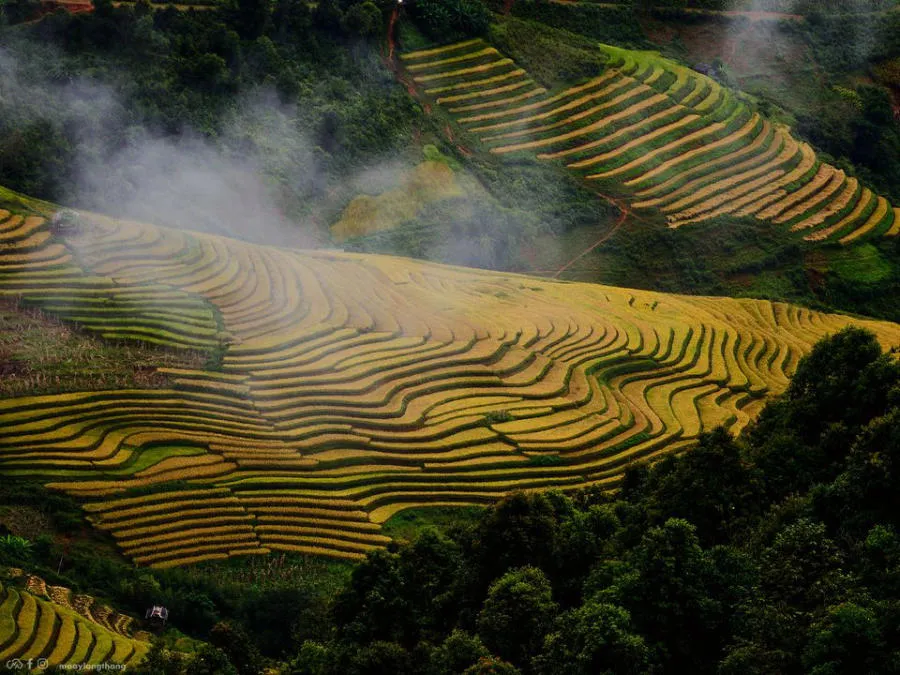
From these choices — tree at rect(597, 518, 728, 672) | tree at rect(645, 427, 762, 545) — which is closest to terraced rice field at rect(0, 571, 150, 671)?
tree at rect(597, 518, 728, 672)

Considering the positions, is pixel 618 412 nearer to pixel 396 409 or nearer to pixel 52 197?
pixel 396 409

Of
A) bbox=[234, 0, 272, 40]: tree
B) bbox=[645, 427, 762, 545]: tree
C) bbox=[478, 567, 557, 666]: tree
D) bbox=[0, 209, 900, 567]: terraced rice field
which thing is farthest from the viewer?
bbox=[234, 0, 272, 40]: tree

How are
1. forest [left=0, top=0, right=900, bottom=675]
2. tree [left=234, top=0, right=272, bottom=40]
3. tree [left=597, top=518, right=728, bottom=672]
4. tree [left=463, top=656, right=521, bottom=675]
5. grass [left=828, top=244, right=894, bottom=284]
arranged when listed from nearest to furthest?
1. tree [left=463, top=656, right=521, bottom=675]
2. tree [left=597, top=518, right=728, bottom=672]
3. forest [left=0, top=0, right=900, bottom=675]
4. tree [left=234, top=0, right=272, bottom=40]
5. grass [left=828, top=244, right=894, bottom=284]

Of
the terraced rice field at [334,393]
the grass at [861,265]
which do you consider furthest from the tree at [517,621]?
the grass at [861,265]

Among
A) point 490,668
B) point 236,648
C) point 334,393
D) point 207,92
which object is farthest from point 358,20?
point 490,668

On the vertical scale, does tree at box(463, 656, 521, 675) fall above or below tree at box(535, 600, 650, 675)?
below

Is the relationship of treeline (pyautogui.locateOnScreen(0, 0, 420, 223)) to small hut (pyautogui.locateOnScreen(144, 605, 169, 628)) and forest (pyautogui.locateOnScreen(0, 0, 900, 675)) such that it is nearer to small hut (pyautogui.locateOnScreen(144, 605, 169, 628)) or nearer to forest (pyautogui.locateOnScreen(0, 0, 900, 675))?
forest (pyautogui.locateOnScreen(0, 0, 900, 675))

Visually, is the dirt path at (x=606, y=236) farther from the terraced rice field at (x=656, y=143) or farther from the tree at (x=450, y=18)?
the tree at (x=450, y=18)
